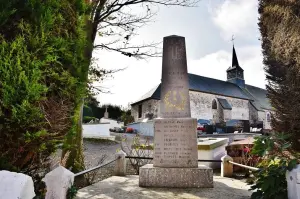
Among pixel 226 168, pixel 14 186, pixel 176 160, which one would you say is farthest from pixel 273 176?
pixel 226 168

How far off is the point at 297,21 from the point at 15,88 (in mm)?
7016

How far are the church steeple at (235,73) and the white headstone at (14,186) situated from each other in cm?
5268

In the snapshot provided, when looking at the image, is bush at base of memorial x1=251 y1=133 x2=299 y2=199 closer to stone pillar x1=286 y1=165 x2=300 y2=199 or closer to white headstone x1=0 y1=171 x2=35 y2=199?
stone pillar x1=286 y1=165 x2=300 y2=199

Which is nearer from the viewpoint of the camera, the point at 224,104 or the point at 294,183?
the point at 294,183

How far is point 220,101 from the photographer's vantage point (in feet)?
139

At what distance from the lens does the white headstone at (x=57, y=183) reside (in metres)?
3.07

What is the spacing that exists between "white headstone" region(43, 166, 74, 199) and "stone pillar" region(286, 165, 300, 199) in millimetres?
2774

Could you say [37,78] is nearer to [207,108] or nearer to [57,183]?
[57,183]

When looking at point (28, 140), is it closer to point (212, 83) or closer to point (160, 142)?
point (160, 142)

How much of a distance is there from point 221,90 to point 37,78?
4393 cm

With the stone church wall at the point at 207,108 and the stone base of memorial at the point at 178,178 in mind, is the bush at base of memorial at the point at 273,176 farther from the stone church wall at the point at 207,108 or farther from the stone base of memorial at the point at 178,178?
the stone church wall at the point at 207,108

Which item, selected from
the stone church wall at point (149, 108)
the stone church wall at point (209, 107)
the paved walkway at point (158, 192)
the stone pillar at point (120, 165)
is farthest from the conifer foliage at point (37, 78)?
the stone church wall at point (209, 107)

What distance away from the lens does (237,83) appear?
51500mm

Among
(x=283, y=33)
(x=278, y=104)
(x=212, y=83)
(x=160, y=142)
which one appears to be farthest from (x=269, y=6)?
(x=212, y=83)
